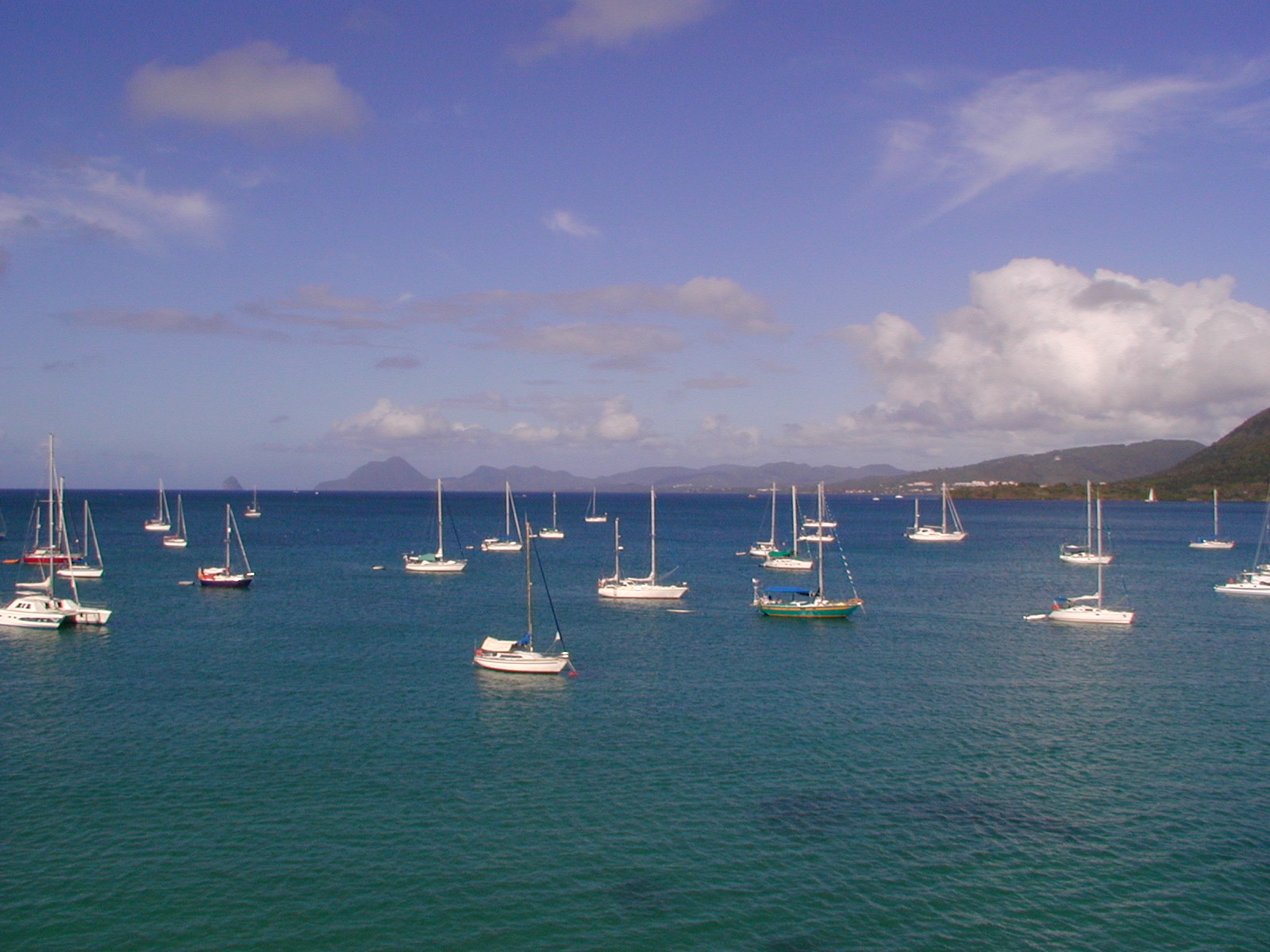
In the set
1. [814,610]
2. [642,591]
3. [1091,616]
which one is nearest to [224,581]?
[642,591]

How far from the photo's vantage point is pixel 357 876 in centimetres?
3027

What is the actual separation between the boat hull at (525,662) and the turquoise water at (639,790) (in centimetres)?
75

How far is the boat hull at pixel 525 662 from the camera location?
5656 centimetres

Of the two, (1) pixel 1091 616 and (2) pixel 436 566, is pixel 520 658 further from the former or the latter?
(2) pixel 436 566

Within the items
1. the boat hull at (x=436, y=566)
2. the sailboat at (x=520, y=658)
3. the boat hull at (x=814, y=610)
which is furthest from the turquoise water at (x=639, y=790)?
the boat hull at (x=436, y=566)

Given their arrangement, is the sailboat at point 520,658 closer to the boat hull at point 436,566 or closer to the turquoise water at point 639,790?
the turquoise water at point 639,790

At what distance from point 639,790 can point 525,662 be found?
20180 mm

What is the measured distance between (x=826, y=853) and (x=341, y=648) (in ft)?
140

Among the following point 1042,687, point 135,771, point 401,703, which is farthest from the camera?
point 1042,687

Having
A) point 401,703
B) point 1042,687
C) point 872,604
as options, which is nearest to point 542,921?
point 401,703

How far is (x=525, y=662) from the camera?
56719 millimetres

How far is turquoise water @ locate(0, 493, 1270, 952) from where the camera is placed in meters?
28.0

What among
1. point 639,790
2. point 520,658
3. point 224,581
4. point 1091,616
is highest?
point 224,581

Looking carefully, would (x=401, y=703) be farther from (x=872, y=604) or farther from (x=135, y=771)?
(x=872, y=604)
